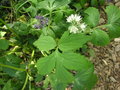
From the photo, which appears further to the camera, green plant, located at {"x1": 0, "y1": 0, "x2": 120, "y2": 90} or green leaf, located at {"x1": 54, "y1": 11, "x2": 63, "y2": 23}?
green leaf, located at {"x1": 54, "y1": 11, "x2": 63, "y2": 23}

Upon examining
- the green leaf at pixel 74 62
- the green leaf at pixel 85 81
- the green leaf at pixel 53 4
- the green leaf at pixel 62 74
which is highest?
the green leaf at pixel 53 4

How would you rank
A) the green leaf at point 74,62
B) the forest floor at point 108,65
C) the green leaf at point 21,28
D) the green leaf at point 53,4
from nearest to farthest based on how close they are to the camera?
the green leaf at point 74,62, the green leaf at point 53,4, the green leaf at point 21,28, the forest floor at point 108,65

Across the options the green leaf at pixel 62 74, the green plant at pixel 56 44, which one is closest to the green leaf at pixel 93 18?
the green plant at pixel 56 44

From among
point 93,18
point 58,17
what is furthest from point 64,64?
point 58,17

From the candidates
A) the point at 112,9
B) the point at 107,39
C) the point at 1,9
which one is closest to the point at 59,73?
the point at 107,39

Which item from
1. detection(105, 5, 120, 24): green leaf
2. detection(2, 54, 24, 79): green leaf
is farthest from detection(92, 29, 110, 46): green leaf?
detection(2, 54, 24, 79): green leaf

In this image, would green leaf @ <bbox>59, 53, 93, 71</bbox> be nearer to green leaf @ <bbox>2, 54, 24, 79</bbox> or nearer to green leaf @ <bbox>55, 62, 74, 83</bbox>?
green leaf @ <bbox>55, 62, 74, 83</bbox>

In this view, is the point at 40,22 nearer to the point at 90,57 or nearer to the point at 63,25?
the point at 63,25

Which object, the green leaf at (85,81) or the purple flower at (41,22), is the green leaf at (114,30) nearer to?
the green leaf at (85,81)

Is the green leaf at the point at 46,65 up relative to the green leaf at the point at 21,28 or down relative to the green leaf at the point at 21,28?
down

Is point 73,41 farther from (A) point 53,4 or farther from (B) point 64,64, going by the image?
(A) point 53,4
